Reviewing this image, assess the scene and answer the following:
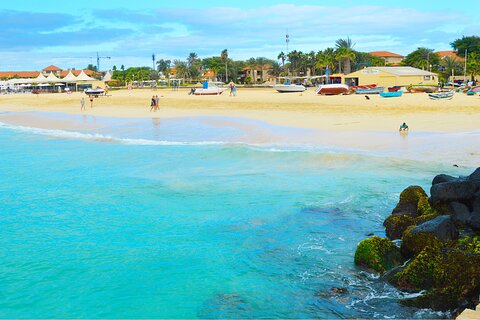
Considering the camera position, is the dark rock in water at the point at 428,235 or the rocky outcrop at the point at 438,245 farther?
the dark rock in water at the point at 428,235

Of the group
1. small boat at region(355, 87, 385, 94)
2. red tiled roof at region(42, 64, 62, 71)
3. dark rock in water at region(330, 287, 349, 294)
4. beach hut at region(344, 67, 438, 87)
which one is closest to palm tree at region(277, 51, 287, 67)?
beach hut at region(344, 67, 438, 87)

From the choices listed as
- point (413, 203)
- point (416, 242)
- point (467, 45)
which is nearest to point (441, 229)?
point (416, 242)

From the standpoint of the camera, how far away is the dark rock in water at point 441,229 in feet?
33.5

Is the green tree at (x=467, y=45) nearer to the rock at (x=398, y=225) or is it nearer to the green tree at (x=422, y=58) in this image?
the green tree at (x=422, y=58)

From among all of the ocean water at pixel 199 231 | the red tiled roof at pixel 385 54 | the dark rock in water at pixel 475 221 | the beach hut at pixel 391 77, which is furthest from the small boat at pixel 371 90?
the red tiled roof at pixel 385 54

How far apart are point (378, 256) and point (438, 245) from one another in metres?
1.16

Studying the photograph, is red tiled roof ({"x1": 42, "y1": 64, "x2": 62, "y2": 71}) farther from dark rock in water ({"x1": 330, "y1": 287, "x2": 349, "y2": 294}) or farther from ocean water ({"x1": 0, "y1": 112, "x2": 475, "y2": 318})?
dark rock in water ({"x1": 330, "y1": 287, "x2": 349, "y2": 294})

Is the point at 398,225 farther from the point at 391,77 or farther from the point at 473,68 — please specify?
the point at 473,68

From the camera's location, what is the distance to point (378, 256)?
10383mm

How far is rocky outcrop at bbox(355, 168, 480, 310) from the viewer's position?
27.9ft

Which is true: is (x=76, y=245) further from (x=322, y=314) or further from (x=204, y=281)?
(x=322, y=314)

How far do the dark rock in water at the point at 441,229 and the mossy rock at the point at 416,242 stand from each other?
100 millimetres

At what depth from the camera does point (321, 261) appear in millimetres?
11133

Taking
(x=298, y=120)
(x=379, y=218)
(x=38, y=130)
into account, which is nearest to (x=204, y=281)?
(x=379, y=218)
